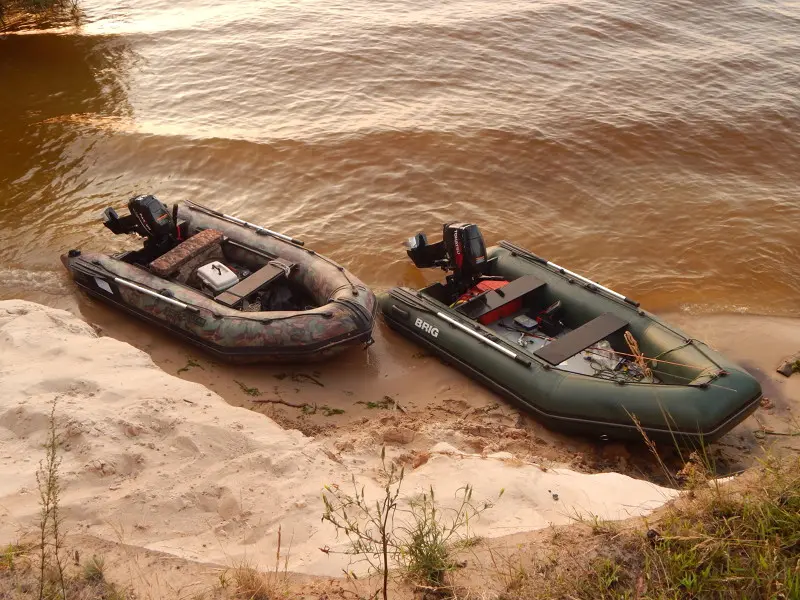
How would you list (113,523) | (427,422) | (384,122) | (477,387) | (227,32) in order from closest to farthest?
(113,523) < (427,422) < (477,387) < (384,122) < (227,32)

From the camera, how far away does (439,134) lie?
11555 mm

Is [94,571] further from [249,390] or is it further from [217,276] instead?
[217,276]

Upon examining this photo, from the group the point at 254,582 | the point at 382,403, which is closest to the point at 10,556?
the point at 254,582

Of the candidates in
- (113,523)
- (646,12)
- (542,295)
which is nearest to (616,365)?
(542,295)

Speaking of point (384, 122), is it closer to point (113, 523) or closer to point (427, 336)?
point (427, 336)

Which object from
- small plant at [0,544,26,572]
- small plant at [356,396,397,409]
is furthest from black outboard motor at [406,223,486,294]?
small plant at [0,544,26,572]

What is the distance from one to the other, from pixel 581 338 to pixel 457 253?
1.68 m

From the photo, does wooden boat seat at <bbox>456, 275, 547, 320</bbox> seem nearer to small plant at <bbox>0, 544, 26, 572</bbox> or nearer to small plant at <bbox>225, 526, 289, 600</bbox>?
small plant at <bbox>225, 526, 289, 600</bbox>

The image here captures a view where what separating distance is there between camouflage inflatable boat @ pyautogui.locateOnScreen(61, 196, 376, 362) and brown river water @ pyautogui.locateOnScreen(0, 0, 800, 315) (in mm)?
1266

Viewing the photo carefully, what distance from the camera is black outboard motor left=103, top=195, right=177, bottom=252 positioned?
25.5ft

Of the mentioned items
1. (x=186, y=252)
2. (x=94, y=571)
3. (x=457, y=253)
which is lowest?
(x=457, y=253)

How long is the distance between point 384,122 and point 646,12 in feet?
27.8

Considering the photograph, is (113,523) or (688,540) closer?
(688,540)

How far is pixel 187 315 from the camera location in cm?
705
